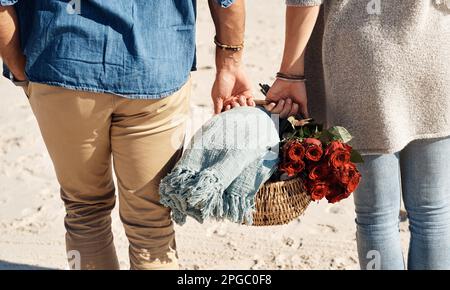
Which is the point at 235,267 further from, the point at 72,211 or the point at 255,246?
the point at 72,211

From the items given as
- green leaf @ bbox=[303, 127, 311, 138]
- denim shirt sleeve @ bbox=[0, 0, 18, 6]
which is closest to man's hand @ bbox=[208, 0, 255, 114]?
green leaf @ bbox=[303, 127, 311, 138]

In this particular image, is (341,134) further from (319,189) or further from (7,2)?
(7,2)

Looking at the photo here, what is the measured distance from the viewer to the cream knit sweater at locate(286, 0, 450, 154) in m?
2.11

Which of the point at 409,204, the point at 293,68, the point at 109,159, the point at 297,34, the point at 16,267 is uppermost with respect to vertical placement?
the point at 297,34

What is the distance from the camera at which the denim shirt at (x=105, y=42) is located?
1.97 meters

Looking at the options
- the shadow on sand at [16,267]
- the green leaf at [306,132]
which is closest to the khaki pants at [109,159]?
the green leaf at [306,132]

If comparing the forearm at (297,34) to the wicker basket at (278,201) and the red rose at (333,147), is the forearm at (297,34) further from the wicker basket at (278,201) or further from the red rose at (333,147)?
the wicker basket at (278,201)

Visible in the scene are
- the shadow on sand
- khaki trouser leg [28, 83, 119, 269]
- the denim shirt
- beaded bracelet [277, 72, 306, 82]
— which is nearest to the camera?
the denim shirt

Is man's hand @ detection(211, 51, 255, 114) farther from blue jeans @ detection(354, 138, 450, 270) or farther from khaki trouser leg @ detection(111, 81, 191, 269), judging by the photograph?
blue jeans @ detection(354, 138, 450, 270)

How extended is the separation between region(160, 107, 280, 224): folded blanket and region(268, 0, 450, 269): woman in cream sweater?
0.59 ft

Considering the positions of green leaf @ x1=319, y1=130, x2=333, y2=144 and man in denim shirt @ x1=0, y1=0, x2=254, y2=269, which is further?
green leaf @ x1=319, y1=130, x2=333, y2=144

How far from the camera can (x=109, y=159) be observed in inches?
91.9

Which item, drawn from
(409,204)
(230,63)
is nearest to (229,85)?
(230,63)

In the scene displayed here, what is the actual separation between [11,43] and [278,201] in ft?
3.24
